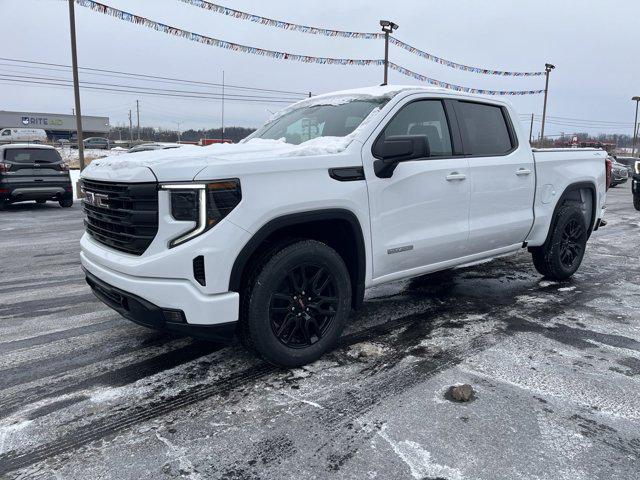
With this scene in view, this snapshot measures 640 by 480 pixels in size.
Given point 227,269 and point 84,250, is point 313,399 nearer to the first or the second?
point 227,269

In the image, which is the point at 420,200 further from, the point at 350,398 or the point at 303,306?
the point at 350,398

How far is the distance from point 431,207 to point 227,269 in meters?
1.84

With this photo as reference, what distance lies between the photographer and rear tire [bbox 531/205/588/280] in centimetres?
550

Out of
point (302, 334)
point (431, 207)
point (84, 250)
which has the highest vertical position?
point (431, 207)

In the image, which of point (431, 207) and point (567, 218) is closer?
point (431, 207)

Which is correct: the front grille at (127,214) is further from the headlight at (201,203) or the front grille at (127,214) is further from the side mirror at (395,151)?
the side mirror at (395,151)

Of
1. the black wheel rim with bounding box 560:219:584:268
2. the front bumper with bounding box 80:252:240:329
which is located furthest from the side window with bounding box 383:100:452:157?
the black wheel rim with bounding box 560:219:584:268

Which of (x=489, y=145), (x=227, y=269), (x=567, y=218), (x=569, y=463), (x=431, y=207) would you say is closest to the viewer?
(x=569, y=463)

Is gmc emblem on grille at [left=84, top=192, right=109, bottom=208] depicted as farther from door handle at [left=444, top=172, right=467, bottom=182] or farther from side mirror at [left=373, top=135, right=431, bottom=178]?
door handle at [left=444, top=172, right=467, bottom=182]

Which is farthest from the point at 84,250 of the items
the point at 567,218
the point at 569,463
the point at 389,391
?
the point at 567,218

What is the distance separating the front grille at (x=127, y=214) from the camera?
9.75ft

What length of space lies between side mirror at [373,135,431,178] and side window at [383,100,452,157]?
0.33 m

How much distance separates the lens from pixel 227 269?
2973 mm

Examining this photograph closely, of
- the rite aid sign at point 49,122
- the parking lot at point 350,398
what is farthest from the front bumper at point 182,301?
the rite aid sign at point 49,122
